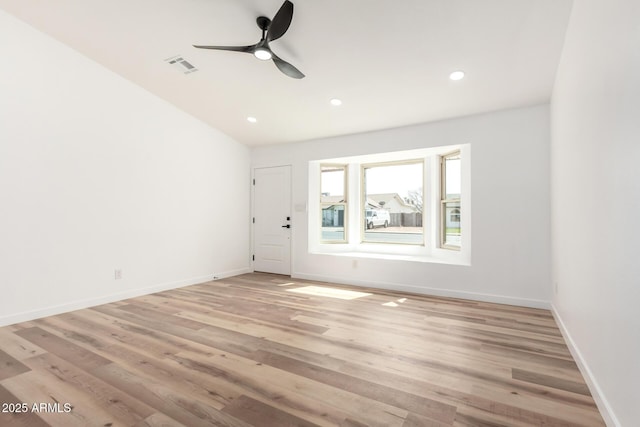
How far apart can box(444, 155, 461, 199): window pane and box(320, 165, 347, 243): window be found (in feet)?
6.15

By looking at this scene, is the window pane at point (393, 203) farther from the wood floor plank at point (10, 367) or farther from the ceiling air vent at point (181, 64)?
the wood floor plank at point (10, 367)

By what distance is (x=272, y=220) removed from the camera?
6062 mm

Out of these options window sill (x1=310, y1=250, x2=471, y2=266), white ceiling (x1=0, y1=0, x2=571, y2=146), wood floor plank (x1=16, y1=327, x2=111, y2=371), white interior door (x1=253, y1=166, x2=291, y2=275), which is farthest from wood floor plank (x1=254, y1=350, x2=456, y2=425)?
white interior door (x1=253, y1=166, x2=291, y2=275)

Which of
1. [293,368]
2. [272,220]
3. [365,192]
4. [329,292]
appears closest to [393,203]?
[365,192]

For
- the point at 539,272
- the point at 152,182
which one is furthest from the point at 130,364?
the point at 539,272

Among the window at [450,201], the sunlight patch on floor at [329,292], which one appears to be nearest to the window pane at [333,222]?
the sunlight patch on floor at [329,292]

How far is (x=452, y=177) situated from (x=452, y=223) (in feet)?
2.40

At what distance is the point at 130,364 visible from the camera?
7.50 feet

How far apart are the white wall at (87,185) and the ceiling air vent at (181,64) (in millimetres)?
951

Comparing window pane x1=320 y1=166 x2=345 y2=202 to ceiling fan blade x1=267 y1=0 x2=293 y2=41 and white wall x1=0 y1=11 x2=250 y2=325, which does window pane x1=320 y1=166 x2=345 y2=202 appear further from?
ceiling fan blade x1=267 y1=0 x2=293 y2=41

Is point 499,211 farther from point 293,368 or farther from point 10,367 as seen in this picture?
point 10,367

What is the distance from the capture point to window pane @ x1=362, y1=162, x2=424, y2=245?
5.39 meters

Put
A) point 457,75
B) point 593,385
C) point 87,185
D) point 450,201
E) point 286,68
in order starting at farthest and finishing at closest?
point 450,201, point 87,185, point 457,75, point 286,68, point 593,385

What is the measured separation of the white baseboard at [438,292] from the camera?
3.77m
